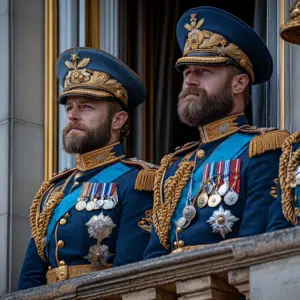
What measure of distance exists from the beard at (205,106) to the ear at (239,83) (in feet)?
0.11

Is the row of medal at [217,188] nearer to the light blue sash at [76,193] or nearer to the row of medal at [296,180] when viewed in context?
the row of medal at [296,180]

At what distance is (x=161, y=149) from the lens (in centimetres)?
1198

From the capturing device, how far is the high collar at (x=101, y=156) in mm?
10492

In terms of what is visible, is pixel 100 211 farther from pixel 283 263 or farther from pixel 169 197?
pixel 283 263

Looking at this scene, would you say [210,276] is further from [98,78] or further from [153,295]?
[98,78]

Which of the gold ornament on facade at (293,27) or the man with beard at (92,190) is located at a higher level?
the gold ornament on facade at (293,27)

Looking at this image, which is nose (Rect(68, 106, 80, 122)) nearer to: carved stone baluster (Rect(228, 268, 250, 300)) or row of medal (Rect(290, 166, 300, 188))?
row of medal (Rect(290, 166, 300, 188))

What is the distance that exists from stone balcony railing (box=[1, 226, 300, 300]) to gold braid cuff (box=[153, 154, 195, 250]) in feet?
1.94

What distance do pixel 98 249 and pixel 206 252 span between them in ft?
5.75

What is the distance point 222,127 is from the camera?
9789mm

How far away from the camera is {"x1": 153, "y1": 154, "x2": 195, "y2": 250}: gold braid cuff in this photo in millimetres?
9609

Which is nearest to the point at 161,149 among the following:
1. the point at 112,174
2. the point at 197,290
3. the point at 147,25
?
the point at 147,25

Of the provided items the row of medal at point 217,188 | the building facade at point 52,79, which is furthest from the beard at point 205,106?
the building facade at point 52,79

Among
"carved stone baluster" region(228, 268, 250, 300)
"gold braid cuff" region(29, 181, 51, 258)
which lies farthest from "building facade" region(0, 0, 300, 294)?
"carved stone baluster" region(228, 268, 250, 300)
